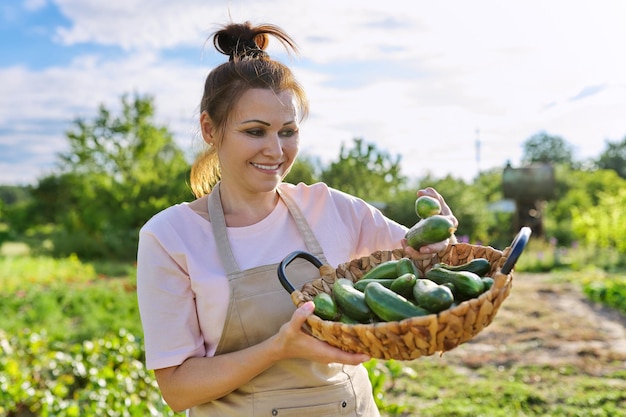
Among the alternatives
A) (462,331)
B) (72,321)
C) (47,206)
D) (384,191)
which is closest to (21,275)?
(72,321)

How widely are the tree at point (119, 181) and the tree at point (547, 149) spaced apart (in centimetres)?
3995

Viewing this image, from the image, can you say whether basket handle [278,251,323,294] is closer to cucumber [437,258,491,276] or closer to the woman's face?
the woman's face

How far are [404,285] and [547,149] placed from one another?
57.3 meters

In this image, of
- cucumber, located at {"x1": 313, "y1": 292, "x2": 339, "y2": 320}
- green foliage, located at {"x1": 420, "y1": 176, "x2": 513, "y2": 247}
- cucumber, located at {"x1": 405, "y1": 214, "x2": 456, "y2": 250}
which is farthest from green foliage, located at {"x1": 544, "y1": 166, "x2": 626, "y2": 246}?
cucumber, located at {"x1": 313, "y1": 292, "x2": 339, "y2": 320}

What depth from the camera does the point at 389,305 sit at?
182 cm

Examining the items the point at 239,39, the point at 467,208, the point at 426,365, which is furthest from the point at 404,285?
the point at 467,208

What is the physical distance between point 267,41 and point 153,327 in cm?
115

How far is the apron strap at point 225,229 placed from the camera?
216 cm

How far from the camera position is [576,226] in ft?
54.2

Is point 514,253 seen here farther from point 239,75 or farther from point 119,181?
point 119,181

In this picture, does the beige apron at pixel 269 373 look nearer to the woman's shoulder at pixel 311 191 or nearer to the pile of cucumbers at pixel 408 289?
the pile of cucumbers at pixel 408 289

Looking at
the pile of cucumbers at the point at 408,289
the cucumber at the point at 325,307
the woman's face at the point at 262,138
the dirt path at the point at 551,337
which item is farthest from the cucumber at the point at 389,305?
the dirt path at the point at 551,337

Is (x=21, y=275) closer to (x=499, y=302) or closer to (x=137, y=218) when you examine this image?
(x=137, y=218)

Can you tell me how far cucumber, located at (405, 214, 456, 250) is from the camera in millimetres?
2176
